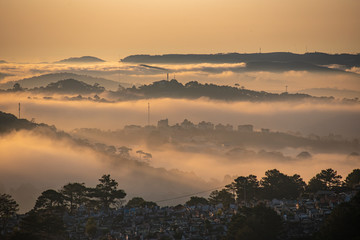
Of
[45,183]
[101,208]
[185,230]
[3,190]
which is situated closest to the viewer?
[185,230]

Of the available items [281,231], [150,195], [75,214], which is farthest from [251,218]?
[150,195]

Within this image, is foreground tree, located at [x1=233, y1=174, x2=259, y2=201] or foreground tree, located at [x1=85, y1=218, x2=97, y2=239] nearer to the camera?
foreground tree, located at [x1=85, y1=218, x2=97, y2=239]

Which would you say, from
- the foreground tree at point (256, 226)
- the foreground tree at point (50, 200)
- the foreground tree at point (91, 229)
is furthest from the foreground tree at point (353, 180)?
the foreground tree at point (50, 200)

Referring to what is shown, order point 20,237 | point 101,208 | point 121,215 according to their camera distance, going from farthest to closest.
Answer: point 101,208, point 121,215, point 20,237

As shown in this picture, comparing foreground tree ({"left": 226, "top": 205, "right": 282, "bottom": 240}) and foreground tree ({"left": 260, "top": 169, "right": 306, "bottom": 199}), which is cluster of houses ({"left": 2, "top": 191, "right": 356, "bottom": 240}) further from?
foreground tree ({"left": 260, "top": 169, "right": 306, "bottom": 199})

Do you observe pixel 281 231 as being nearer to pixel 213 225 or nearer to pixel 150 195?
pixel 213 225

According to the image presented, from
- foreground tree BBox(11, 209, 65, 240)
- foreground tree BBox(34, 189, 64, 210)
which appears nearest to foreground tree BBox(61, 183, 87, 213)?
foreground tree BBox(34, 189, 64, 210)

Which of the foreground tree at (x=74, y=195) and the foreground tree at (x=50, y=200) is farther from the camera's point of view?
the foreground tree at (x=74, y=195)

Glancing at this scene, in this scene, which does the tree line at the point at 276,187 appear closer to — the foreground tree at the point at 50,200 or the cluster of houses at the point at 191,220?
the cluster of houses at the point at 191,220
